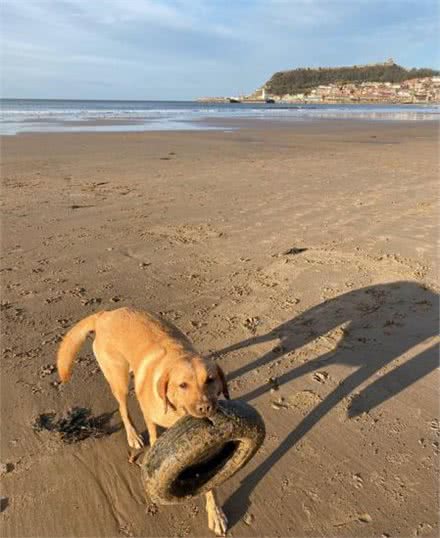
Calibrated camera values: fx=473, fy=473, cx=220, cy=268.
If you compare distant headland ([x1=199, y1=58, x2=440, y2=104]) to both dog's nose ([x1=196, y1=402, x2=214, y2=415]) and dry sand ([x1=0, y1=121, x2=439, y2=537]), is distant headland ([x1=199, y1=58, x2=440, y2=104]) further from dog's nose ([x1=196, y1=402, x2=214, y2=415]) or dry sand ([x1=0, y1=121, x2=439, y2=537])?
dog's nose ([x1=196, y1=402, x2=214, y2=415])

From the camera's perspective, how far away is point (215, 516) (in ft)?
10.3

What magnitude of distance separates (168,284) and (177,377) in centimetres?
377

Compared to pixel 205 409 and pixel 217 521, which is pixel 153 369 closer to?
pixel 205 409

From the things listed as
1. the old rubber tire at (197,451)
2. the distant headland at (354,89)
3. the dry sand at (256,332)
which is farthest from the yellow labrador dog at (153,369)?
the distant headland at (354,89)

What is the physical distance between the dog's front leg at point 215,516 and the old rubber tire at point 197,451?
116mm

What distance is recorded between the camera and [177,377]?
2977mm

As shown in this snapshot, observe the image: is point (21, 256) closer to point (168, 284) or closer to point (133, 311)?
point (168, 284)

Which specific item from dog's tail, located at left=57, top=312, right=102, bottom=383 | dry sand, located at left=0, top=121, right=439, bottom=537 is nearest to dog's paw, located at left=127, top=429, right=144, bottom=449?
dry sand, located at left=0, top=121, right=439, bottom=537

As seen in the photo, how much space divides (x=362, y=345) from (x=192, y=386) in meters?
2.85

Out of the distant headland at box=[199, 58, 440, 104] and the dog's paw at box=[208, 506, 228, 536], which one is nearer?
the dog's paw at box=[208, 506, 228, 536]

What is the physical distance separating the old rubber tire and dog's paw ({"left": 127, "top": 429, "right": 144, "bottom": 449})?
0.80 metres

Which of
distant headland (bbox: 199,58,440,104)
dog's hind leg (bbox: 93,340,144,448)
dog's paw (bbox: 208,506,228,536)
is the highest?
distant headland (bbox: 199,58,440,104)

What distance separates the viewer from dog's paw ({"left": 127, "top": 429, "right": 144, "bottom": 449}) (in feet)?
12.5

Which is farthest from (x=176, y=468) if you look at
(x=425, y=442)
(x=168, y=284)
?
(x=168, y=284)
